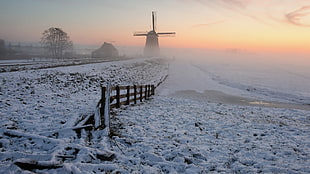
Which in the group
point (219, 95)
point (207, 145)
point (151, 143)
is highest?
point (151, 143)

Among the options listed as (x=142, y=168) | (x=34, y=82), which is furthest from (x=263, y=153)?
(x=34, y=82)

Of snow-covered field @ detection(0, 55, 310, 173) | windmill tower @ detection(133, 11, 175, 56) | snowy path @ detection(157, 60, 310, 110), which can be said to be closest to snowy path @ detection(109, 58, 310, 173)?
snow-covered field @ detection(0, 55, 310, 173)

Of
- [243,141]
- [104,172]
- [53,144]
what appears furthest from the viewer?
[243,141]

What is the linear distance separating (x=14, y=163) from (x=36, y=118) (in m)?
3.86

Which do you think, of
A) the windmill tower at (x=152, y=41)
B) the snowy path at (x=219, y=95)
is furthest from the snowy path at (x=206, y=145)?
the windmill tower at (x=152, y=41)

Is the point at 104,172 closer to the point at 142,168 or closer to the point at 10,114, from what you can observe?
the point at 142,168

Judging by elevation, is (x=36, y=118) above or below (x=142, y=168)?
above

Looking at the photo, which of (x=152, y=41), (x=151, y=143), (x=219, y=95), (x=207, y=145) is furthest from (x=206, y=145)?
(x=152, y=41)

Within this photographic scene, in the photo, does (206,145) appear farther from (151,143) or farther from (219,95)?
(219,95)

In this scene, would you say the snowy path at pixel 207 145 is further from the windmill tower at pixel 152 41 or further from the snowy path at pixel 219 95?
the windmill tower at pixel 152 41

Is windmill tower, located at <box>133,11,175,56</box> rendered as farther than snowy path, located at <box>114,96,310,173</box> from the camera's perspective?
Yes

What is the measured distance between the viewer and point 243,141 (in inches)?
268

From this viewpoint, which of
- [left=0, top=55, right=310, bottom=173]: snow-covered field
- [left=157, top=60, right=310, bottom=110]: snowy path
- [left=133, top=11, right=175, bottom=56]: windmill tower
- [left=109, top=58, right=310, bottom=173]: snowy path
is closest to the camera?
[left=0, top=55, right=310, bottom=173]: snow-covered field

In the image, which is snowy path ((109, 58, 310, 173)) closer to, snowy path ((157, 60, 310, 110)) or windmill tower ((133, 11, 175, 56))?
snowy path ((157, 60, 310, 110))
